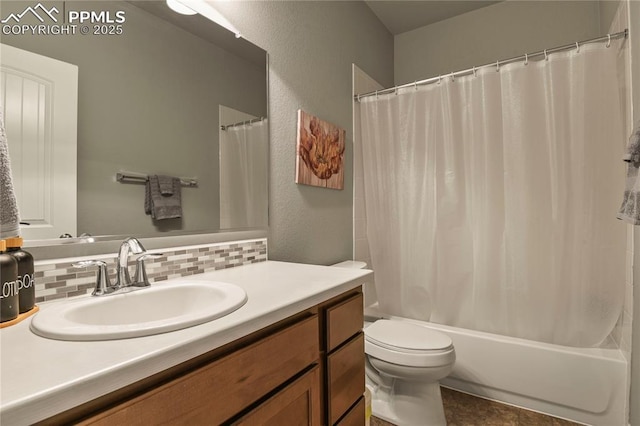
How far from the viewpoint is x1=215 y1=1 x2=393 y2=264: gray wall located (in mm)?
1537

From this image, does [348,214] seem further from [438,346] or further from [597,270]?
[597,270]

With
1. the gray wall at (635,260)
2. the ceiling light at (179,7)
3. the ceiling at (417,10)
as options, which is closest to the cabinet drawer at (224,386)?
the ceiling light at (179,7)

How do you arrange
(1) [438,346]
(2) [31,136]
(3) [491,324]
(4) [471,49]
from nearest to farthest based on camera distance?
(2) [31,136] < (1) [438,346] < (3) [491,324] < (4) [471,49]

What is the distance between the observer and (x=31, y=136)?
2.67ft

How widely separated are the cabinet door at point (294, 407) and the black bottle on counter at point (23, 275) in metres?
0.53

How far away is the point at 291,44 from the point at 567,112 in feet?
4.81

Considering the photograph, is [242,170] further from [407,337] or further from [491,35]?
[491,35]

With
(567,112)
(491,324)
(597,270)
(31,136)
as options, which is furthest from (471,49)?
(31,136)

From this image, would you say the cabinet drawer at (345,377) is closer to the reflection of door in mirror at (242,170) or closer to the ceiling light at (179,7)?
the reflection of door in mirror at (242,170)

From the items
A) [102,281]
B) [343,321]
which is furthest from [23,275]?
[343,321]

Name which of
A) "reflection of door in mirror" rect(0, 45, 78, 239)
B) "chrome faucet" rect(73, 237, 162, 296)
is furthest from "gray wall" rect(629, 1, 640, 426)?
"reflection of door in mirror" rect(0, 45, 78, 239)

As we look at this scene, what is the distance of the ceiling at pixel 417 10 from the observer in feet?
8.04

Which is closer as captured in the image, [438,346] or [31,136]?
[31,136]

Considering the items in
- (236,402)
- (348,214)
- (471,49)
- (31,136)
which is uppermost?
(471,49)
